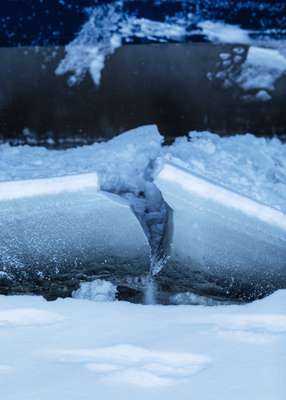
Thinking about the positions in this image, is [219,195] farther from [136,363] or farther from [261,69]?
[261,69]

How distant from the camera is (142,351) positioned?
2.92 feet

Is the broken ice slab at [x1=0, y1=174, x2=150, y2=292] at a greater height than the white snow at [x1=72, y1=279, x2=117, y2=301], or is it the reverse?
the broken ice slab at [x1=0, y1=174, x2=150, y2=292]

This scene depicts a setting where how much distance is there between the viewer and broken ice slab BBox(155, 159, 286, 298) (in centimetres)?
101

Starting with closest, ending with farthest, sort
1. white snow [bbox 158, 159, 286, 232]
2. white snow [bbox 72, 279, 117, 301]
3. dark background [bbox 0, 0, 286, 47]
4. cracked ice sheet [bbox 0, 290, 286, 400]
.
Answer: cracked ice sheet [bbox 0, 290, 286, 400] < white snow [bbox 158, 159, 286, 232] < white snow [bbox 72, 279, 117, 301] < dark background [bbox 0, 0, 286, 47]

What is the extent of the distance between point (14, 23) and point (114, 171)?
1.56 ft

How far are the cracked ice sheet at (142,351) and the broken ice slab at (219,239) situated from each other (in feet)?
0.26

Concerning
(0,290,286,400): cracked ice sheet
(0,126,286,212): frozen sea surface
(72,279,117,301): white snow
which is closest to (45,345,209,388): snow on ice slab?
(0,290,286,400): cracked ice sheet

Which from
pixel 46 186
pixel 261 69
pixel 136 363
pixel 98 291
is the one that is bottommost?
pixel 98 291

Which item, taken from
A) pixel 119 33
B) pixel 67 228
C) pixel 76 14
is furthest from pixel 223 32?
pixel 67 228

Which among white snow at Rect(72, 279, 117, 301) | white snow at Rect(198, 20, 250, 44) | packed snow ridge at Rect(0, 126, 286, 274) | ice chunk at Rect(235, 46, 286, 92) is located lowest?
white snow at Rect(72, 279, 117, 301)

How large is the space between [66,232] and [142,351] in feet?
1.01

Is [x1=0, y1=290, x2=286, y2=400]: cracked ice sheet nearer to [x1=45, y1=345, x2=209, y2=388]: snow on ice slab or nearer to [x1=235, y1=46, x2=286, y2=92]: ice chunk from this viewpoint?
[x1=45, y1=345, x2=209, y2=388]: snow on ice slab

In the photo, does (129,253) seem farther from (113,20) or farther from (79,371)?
(113,20)

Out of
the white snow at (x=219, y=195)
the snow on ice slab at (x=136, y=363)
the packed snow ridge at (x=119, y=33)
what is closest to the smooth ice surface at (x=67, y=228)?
the white snow at (x=219, y=195)
